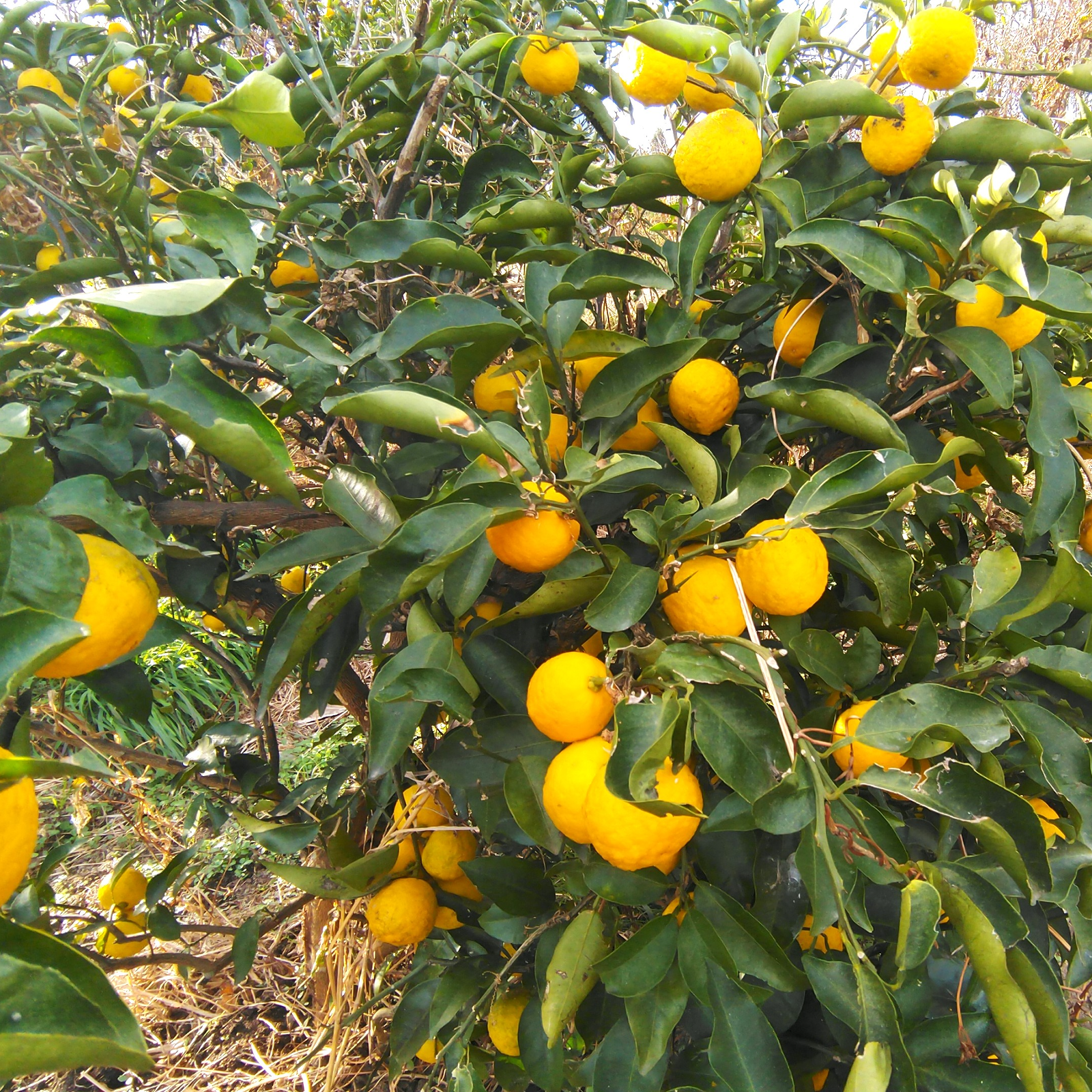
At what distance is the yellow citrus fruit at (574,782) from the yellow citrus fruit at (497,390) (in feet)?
1.20

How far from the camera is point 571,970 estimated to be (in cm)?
67

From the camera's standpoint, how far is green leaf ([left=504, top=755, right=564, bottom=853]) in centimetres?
66

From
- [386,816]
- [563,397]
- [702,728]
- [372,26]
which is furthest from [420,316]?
[372,26]

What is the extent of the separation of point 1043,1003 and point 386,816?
0.91m

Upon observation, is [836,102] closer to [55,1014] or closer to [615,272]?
[615,272]

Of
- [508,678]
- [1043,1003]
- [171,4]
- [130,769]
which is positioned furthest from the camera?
[130,769]

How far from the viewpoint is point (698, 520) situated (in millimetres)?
583

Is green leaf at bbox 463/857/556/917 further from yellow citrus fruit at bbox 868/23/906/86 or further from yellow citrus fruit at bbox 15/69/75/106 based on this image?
yellow citrus fruit at bbox 15/69/75/106

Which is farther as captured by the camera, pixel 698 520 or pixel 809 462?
pixel 809 462

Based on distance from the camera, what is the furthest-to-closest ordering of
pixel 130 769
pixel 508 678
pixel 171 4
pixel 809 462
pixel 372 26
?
pixel 372 26 < pixel 130 769 < pixel 171 4 < pixel 809 462 < pixel 508 678

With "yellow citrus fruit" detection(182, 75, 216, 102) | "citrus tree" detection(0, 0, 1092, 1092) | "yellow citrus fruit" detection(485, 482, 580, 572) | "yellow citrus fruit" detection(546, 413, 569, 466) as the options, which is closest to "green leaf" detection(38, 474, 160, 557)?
"citrus tree" detection(0, 0, 1092, 1092)

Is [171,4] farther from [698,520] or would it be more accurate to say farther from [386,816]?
[386,816]

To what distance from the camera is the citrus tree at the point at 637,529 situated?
0.53 m

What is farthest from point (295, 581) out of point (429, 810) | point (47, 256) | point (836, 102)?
point (836, 102)
